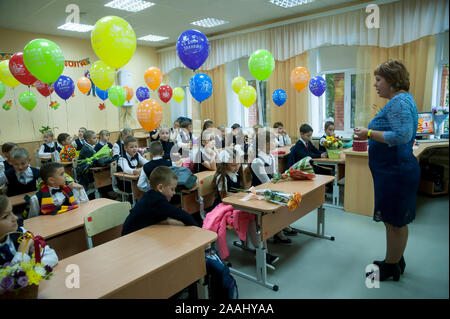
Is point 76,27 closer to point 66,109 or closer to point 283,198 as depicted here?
point 66,109

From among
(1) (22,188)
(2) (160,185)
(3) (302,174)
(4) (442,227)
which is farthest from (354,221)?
(1) (22,188)

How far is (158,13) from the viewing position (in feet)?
17.6

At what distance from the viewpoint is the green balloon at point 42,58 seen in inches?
131

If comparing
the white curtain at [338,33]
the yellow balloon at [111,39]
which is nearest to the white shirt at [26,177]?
the yellow balloon at [111,39]

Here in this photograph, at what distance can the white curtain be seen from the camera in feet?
14.7

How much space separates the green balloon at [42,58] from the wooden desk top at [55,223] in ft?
6.65

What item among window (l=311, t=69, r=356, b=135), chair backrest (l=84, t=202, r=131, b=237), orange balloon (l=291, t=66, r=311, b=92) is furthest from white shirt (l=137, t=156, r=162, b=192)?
window (l=311, t=69, r=356, b=135)

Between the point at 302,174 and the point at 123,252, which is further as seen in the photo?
the point at 302,174

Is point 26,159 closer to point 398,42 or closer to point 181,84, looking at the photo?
point 398,42

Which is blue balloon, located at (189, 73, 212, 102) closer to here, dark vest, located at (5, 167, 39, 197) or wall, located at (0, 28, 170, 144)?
dark vest, located at (5, 167, 39, 197)

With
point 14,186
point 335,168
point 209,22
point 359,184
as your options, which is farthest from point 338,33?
point 14,186

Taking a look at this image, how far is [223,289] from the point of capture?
5.51ft
